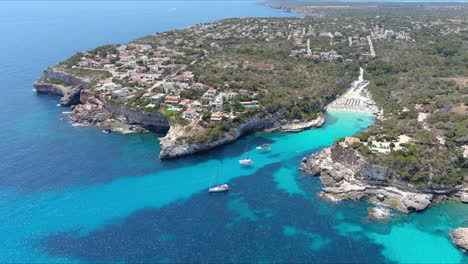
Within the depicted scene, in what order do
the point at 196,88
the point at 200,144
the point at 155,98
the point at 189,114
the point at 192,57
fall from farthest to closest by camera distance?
the point at 192,57, the point at 196,88, the point at 155,98, the point at 189,114, the point at 200,144

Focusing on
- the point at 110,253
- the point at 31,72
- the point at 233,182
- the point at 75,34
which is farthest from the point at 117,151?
the point at 75,34

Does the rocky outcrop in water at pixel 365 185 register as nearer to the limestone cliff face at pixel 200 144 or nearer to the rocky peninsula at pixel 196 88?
the limestone cliff face at pixel 200 144

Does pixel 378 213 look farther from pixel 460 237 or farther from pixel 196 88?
pixel 196 88

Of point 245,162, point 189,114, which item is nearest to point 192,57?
point 189,114

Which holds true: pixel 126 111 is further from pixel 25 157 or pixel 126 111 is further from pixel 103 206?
pixel 103 206

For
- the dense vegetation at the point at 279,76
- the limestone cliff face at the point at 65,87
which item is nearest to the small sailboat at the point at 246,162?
the dense vegetation at the point at 279,76
